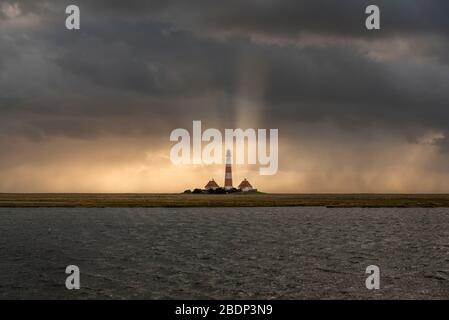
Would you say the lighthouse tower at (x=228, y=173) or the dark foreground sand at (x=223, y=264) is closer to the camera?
the dark foreground sand at (x=223, y=264)

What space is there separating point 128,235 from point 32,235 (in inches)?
417

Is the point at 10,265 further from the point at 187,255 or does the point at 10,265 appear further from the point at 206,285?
the point at 206,285

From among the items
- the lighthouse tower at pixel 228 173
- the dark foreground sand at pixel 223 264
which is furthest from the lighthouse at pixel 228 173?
the dark foreground sand at pixel 223 264

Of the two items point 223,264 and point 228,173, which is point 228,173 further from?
point 223,264

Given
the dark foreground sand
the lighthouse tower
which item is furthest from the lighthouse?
the dark foreground sand

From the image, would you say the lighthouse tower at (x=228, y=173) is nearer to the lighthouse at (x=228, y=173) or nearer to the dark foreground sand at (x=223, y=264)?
the lighthouse at (x=228, y=173)

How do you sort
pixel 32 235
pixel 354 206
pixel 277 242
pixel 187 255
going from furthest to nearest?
1. pixel 354 206
2. pixel 32 235
3. pixel 277 242
4. pixel 187 255

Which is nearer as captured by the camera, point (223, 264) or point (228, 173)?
point (223, 264)

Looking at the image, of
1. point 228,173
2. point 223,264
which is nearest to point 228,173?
point 228,173

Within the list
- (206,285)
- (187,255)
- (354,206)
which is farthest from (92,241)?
(354,206)

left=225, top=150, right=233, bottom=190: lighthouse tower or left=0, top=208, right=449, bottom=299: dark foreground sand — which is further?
left=225, top=150, right=233, bottom=190: lighthouse tower

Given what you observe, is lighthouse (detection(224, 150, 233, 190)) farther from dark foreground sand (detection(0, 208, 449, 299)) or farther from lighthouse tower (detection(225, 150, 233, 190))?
dark foreground sand (detection(0, 208, 449, 299))

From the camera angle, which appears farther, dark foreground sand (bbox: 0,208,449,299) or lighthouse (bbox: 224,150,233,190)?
lighthouse (bbox: 224,150,233,190)
